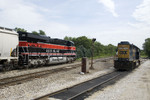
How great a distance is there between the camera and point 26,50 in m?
15.8

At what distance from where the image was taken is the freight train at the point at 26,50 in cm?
1313

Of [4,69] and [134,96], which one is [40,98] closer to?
[134,96]

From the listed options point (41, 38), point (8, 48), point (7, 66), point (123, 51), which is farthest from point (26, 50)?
point (123, 51)

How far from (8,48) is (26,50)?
2555 mm

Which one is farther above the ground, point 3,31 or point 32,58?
point 3,31

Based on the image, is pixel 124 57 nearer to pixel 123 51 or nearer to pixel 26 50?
pixel 123 51

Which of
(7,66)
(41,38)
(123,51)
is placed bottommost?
(7,66)

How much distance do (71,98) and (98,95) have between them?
1.59m

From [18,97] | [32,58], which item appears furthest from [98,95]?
[32,58]

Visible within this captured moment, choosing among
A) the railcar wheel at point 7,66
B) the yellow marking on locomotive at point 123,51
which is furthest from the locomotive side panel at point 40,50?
the yellow marking on locomotive at point 123,51

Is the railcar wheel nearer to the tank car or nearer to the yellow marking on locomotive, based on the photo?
the tank car

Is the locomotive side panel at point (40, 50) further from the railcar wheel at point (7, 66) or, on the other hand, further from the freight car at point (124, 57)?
the freight car at point (124, 57)

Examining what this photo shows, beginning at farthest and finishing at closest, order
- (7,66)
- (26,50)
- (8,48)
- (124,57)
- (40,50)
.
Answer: (124,57) < (40,50) < (26,50) < (7,66) < (8,48)

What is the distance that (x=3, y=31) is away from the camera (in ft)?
42.2
